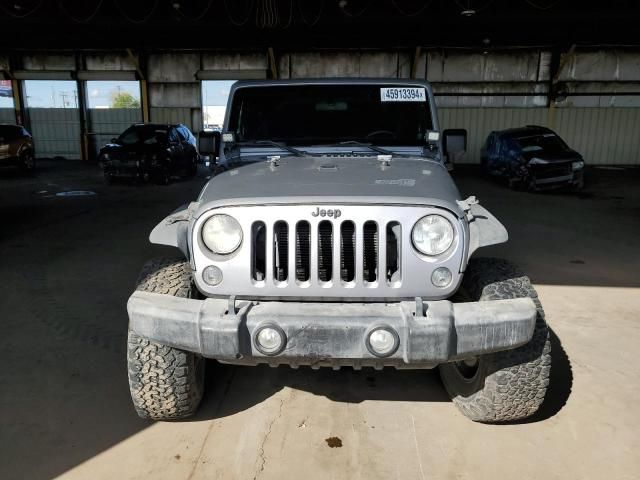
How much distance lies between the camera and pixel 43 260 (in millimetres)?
6230

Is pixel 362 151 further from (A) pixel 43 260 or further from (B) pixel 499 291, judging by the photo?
(A) pixel 43 260

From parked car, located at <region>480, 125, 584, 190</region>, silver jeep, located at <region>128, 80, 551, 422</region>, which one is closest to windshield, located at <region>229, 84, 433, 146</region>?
silver jeep, located at <region>128, 80, 551, 422</region>

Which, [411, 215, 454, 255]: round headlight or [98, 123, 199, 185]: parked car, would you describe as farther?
[98, 123, 199, 185]: parked car

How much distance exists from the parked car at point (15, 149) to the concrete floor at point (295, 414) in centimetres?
1031

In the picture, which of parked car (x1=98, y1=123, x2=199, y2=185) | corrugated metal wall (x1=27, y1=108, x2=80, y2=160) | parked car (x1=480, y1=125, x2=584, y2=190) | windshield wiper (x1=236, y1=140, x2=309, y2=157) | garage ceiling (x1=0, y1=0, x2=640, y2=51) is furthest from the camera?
corrugated metal wall (x1=27, y1=108, x2=80, y2=160)

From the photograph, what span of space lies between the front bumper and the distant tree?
64.3 ft

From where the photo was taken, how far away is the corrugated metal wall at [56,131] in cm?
2006

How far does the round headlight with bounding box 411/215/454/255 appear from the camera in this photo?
242 centimetres

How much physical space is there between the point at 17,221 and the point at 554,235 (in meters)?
8.25

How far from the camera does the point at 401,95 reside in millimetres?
3996

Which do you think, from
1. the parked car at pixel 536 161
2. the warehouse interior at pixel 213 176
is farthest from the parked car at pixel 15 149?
the parked car at pixel 536 161

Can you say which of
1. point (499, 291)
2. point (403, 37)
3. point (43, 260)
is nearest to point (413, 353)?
point (499, 291)

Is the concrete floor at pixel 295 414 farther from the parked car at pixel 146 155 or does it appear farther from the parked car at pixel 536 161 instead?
the parked car at pixel 146 155

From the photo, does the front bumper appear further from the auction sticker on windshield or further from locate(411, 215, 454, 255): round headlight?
the auction sticker on windshield
